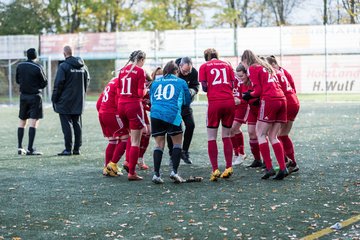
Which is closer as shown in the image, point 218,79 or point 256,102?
point 218,79

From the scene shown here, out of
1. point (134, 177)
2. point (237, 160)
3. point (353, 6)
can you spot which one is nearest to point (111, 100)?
point (134, 177)

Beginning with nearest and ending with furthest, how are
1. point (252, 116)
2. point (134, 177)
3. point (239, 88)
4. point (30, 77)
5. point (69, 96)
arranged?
point (134, 177) < point (252, 116) < point (239, 88) < point (69, 96) < point (30, 77)

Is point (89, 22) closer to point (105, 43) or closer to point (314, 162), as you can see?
point (105, 43)

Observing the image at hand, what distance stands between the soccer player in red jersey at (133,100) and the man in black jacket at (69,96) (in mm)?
3408

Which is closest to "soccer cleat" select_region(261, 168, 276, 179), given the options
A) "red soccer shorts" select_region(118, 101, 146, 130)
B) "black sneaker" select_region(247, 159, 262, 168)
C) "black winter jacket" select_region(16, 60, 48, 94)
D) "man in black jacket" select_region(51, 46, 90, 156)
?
"black sneaker" select_region(247, 159, 262, 168)

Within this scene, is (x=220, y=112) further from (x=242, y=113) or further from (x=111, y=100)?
(x=111, y=100)

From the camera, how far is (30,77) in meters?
14.2

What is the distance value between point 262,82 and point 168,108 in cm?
133

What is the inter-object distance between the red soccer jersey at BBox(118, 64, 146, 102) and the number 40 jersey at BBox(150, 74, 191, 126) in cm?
48

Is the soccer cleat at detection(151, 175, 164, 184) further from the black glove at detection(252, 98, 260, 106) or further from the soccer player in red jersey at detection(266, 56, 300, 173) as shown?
the soccer player in red jersey at detection(266, 56, 300, 173)

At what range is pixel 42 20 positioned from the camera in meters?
54.9

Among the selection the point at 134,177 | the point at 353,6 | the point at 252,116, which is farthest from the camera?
the point at 353,6

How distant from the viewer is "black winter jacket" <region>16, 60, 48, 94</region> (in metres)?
14.2

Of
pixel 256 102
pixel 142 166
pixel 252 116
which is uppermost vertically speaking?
pixel 256 102
